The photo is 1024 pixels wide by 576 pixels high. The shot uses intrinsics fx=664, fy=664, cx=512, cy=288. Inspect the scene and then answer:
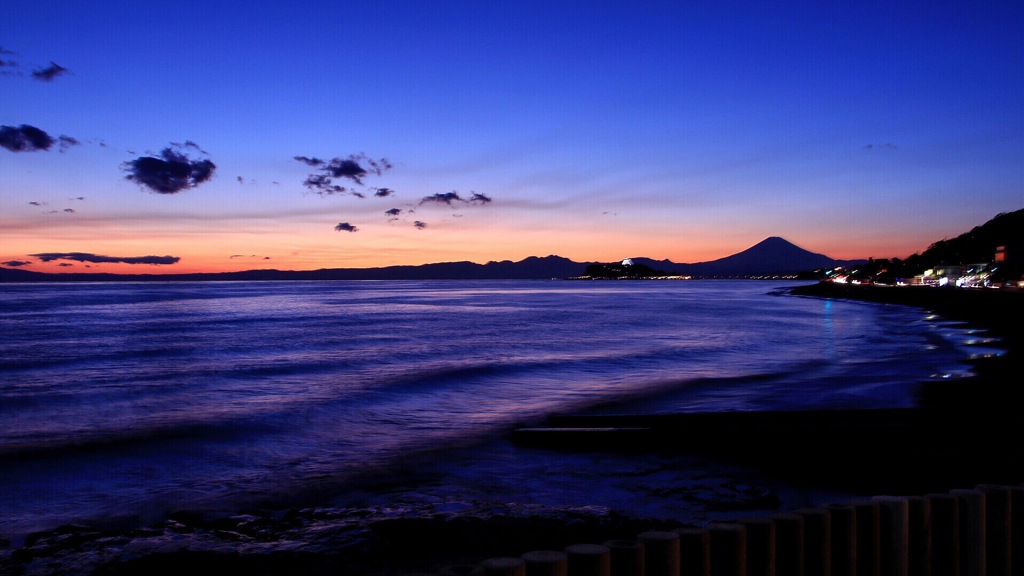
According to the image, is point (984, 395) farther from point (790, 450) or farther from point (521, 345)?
point (521, 345)

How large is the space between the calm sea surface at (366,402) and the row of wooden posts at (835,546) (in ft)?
11.8

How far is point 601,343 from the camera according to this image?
105 ft

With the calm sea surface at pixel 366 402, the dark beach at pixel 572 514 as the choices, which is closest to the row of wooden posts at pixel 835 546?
the dark beach at pixel 572 514

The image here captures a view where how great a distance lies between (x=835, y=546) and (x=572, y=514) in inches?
158

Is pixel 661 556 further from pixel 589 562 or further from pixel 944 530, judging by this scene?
pixel 944 530

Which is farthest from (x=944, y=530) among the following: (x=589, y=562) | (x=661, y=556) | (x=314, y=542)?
(x=314, y=542)

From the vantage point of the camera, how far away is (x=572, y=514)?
7.25 m

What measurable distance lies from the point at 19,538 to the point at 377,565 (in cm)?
414

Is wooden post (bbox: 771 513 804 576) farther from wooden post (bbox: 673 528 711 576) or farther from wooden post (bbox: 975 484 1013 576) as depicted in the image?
wooden post (bbox: 975 484 1013 576)

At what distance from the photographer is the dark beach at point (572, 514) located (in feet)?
20.5

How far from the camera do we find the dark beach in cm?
626

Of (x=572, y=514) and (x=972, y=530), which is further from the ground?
(x=972, y=530)

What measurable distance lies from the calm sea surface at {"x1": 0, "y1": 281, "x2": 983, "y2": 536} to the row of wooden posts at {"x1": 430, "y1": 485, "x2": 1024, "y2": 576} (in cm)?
360

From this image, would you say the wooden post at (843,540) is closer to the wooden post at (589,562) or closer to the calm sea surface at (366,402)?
the wooden post at (589,562)
